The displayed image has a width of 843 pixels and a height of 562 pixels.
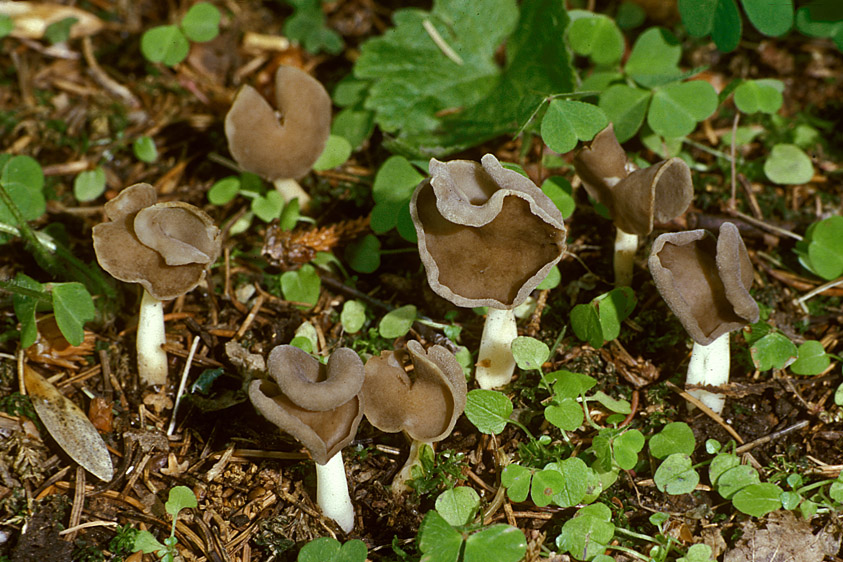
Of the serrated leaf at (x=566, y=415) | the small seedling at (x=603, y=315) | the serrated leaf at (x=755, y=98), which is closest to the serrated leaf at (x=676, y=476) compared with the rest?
the serrated leaf at (x=566, y=415)

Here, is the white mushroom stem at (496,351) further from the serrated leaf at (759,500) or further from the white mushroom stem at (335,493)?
the serrated leaf at (759,500)

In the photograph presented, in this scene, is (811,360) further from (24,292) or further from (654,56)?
(24,292)

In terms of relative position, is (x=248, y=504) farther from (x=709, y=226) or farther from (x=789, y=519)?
(x=709, y=226)

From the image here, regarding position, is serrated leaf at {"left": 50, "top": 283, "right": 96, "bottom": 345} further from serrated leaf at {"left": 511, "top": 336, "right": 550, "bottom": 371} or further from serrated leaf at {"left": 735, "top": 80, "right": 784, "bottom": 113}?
serrated leaf at {"left": 735, "top": 80, "right": 784, "bottom": 113}

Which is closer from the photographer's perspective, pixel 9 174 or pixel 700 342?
pixel 700 342

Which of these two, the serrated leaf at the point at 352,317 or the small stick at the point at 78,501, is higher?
the serrated leaf at the point at 352,317

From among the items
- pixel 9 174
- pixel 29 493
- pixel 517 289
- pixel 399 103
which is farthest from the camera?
pixel 399 103

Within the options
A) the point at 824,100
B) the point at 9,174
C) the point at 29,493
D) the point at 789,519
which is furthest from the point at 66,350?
the point at 824,100
